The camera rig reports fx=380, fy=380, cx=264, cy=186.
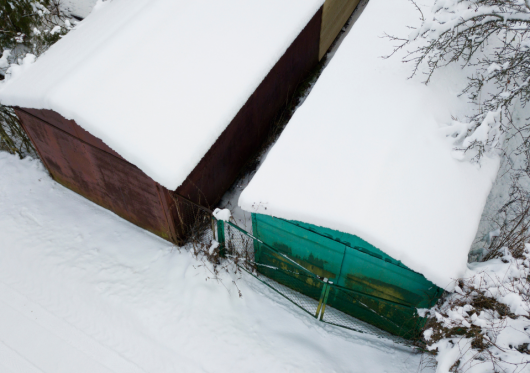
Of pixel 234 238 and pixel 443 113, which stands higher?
pixel 443 113

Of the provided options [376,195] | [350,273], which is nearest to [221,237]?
[350,273]

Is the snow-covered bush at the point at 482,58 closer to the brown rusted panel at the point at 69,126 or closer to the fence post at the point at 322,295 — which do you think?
the fence post at the point at 322,295

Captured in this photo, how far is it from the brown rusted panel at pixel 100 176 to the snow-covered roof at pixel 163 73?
0.65m

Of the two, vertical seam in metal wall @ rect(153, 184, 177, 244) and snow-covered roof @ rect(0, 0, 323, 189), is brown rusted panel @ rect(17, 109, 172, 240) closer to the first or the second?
vertical seam in metal wall @ rect(153, 184, 177, 244)

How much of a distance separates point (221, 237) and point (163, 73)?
10.7 feet

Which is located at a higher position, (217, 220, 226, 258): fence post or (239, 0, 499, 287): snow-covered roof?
(239, 0, 499, 287): snow-covered roof

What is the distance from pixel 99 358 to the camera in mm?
6145

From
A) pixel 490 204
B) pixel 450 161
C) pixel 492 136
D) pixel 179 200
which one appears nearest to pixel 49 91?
pixel 179 200

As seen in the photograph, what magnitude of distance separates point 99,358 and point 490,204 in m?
7.85

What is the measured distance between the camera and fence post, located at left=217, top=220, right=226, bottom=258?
6.63 metres

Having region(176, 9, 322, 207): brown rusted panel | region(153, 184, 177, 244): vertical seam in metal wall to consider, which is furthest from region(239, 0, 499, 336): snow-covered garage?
region(153, 184, 177, 244): vertical seam in metal wall

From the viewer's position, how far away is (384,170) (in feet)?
19.3

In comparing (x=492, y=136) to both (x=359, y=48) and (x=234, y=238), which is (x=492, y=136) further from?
(x=234, y=238)

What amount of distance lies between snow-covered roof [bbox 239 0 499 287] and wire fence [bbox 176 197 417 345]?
3.51 feet
